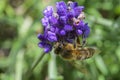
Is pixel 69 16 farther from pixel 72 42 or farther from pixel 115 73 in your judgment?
pixel 115 73

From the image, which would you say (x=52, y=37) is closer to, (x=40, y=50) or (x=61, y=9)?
(x=61, y=9)

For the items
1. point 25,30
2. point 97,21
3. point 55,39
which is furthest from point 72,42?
point 25,30

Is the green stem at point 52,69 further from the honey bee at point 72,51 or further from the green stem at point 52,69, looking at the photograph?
the honey bee at point 72,51

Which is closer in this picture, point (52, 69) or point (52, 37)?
point (52, 37)

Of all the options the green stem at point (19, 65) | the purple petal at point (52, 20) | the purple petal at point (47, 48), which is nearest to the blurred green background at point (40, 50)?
the green stem at point (19, 65)

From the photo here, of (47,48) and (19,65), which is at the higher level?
(47,48)

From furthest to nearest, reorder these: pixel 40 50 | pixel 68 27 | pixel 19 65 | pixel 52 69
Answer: pixel 40 50
pixel 19 65
pixel 52 69
pixel 68 27

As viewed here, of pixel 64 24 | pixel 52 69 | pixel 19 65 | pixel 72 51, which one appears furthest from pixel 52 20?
pixel 19 65
